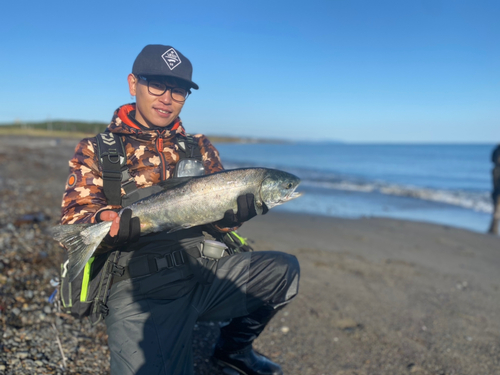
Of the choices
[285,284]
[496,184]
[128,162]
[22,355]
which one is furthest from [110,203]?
[496,184]

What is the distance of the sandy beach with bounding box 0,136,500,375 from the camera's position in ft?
11.3

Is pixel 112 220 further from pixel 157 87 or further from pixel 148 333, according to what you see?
pixel 157 87

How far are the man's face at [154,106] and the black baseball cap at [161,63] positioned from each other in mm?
129

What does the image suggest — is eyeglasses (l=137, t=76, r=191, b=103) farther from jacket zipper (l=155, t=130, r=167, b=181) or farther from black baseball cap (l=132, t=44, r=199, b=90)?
jacket zipper (l=155, t=130, r=167, b=181)

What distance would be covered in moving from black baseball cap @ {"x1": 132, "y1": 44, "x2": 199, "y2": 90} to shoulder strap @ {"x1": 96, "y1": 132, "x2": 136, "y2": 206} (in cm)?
89

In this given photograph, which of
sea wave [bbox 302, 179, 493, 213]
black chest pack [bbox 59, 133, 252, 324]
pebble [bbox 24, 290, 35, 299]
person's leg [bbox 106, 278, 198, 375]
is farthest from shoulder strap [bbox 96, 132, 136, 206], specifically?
sea wave [bbox 302, 179, 493, 213]

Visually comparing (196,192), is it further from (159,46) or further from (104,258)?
(159,46)

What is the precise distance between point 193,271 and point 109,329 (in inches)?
33.7

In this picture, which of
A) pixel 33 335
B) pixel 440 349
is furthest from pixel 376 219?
pixel 33 335

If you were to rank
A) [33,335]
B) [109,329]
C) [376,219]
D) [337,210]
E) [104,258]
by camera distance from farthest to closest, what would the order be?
1. [337,210]
2. [376,219]
3. [33,335]
4. [104,258]
5. [109,329]

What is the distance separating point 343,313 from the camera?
15.1 feet

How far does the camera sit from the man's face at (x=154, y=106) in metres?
3.61

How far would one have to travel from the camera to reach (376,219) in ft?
36.9

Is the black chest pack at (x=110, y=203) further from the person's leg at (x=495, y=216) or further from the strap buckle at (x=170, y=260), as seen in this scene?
the person's leg at (x=495, y=216)
